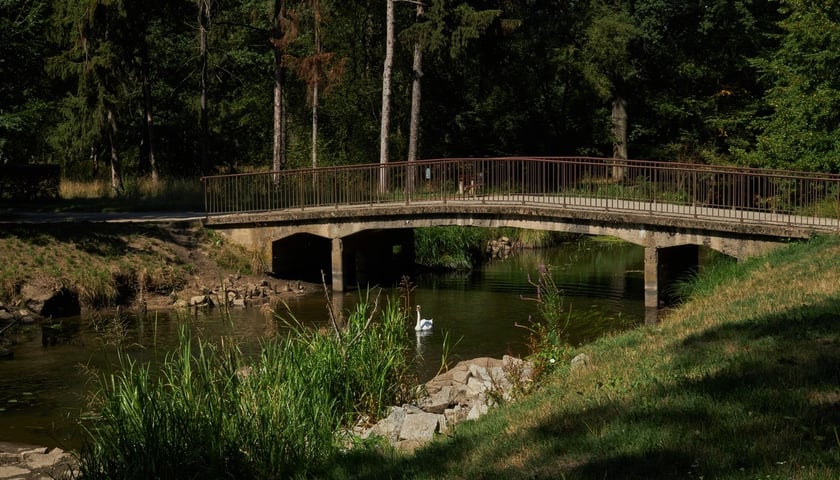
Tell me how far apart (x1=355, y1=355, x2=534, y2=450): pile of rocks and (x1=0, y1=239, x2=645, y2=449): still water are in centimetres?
74

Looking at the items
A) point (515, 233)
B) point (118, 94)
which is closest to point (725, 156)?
point (515, 233)

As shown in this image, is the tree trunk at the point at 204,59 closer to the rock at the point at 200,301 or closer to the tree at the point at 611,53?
the rock at the point at 200,301

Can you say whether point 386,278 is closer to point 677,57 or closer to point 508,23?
point 508,23

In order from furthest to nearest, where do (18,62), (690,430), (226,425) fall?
1. (18,62)
2. (226,425)
3. (690,430)

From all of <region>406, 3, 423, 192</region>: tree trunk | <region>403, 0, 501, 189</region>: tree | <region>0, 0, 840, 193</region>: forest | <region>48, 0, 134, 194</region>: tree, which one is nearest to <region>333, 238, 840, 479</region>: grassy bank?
<region>403, 0, 501, 189</region>: tree

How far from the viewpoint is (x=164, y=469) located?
8.61 meters

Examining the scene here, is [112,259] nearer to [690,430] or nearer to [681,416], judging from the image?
[681,416]

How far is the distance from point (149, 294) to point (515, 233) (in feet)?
44.9

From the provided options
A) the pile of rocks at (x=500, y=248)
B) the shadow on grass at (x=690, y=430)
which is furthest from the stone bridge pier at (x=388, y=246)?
the shadow on grass at (x=690, y=430)

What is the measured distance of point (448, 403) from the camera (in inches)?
466

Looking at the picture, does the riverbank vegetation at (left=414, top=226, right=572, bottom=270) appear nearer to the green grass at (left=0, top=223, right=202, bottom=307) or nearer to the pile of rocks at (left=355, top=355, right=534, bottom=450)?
the green grass at (left=0, top=223, right=202, bottom=307)

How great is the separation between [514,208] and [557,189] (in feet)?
5.38

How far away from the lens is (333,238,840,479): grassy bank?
706 centimetres

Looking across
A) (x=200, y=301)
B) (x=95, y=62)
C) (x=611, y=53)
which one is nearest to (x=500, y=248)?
(x=611, y=53)
